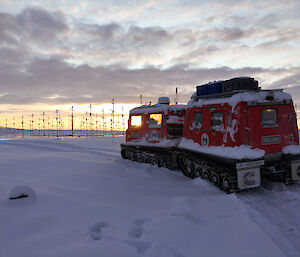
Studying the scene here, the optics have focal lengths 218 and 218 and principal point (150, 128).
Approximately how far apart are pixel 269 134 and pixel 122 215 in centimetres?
453

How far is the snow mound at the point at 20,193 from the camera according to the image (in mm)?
4699

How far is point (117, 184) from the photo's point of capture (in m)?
6.68

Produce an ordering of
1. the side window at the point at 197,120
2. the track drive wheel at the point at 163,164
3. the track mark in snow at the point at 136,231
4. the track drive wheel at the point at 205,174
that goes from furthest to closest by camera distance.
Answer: the track drive wheel at the point at 163,164, the side window at the point at 197,120, the track drive wheel at the point at 205,174, the track mark in snow at the point at 136,231

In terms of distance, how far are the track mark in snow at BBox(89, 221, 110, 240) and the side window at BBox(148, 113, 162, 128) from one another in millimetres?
6210

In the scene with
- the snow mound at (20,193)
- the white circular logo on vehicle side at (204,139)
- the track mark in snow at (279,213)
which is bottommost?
the track mark in snow at (279,213)

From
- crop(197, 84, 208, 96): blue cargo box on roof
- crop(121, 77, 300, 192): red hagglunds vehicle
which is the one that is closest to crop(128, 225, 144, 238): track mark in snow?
crop(121, 77, 300, 192): red hagglunds vehicle

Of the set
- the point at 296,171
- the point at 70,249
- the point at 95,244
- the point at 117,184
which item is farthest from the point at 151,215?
the point at 296,171

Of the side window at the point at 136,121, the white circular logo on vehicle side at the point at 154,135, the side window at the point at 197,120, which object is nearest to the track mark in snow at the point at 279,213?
the side window at the point at 197,120

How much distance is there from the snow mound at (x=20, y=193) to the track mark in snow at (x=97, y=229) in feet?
6.50

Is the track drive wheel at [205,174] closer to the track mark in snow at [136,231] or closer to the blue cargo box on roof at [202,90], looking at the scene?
the blue cargo box on roof at [202,90]

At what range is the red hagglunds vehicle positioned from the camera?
225 inches

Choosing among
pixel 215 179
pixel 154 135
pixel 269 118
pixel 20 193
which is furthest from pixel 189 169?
pixel 20 193

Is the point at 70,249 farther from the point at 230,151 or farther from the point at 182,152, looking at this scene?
the point at 182,152

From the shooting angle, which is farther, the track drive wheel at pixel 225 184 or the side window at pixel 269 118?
the side window at pixel 269 118
